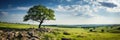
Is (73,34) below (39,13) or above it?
below

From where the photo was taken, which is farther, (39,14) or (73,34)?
(39,14)

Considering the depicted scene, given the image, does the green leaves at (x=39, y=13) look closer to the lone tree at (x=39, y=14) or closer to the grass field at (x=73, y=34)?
the lone tree at (x=39, y=14)

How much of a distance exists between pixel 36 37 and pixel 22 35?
0.62 metres

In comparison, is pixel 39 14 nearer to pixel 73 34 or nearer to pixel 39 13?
pixel 39 13

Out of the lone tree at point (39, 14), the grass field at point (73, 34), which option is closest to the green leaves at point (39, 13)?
the lone tree at point (39, 14)

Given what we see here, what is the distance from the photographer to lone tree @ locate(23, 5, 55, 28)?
12973 mm

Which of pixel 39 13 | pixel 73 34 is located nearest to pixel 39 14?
pixel 39 13

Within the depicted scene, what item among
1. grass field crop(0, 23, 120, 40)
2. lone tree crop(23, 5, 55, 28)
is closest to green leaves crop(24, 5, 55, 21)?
lone tree crop(23, 5, 55, 28)

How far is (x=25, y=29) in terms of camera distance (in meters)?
13.4

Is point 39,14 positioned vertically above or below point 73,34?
above

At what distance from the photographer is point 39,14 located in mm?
14031

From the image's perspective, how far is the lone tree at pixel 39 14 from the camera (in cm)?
1297

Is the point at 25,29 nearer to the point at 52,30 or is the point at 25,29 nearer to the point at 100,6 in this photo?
the point at 52,30

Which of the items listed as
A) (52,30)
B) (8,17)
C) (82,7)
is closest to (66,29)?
(52,30)
